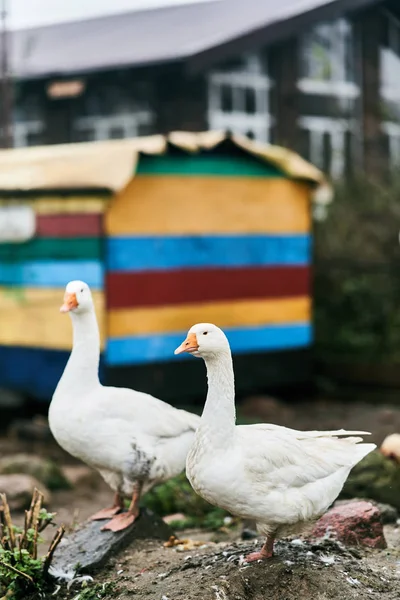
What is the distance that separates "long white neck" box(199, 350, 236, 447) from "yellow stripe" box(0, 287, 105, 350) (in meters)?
4.87

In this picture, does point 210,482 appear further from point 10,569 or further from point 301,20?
point 301,20

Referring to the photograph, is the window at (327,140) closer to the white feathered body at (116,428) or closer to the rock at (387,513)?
the rock at (387,513)

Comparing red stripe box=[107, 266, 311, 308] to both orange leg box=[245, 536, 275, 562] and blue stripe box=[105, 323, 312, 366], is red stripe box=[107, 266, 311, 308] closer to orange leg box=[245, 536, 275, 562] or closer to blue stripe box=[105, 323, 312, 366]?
blue stripe box=[105, 323, 312, 366]

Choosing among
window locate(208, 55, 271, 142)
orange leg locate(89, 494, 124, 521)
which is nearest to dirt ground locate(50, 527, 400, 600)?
orange leg locate(89, 494, 124, 521)

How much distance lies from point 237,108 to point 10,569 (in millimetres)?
13393

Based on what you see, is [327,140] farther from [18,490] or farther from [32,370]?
[18,490]

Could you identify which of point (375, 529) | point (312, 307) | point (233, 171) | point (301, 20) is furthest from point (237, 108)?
point (375, 529)

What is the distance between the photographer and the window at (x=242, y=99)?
17016 millimetres

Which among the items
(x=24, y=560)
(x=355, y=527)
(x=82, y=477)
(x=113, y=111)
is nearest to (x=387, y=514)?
(x=355, y=527)

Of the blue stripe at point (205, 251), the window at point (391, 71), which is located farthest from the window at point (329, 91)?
the blue stripe at point (205, 251)

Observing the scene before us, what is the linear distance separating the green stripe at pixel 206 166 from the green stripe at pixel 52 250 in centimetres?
82

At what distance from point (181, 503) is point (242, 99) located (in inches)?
446

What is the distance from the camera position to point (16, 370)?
10227mm

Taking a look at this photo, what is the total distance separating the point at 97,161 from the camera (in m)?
9.41
